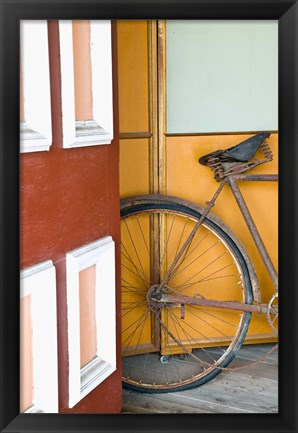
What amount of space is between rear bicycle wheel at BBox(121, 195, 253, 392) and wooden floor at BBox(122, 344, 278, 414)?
0.07 m

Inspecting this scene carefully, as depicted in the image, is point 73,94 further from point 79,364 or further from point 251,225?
point 251,225

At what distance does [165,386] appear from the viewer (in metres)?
3.00

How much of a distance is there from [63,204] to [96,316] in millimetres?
445

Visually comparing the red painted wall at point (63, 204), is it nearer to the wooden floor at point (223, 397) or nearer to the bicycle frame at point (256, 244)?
the wooden floor at point (223, 397)

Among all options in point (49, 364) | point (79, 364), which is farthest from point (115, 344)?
point (49, 364)

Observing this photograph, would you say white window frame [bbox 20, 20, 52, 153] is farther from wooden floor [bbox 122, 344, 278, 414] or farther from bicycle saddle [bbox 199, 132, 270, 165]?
wooden floor [bbox 122, 344, 278, 414]

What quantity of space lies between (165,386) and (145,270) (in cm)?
49

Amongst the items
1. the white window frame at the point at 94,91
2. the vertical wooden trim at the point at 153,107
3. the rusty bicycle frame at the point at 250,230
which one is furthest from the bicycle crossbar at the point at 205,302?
the white window frame at the point at 94,91

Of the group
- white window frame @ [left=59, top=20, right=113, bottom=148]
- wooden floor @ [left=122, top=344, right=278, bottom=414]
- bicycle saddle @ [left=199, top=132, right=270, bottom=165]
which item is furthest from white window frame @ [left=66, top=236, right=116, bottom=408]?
bicycle saddle @ [left=199, top=132, right=270, bottom=165]

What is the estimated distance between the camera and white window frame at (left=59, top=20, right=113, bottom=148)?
6.56 ft

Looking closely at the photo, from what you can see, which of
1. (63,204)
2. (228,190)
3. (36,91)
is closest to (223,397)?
(228,190)

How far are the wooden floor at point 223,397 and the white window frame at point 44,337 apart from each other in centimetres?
88

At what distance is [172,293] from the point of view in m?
3.19

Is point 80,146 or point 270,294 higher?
point 80,146
